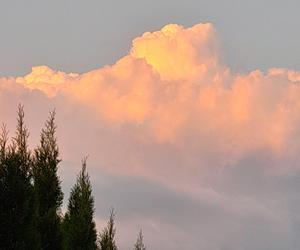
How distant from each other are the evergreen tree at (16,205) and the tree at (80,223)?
387 inches

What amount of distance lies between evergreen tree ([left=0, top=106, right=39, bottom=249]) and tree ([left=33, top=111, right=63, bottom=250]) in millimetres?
6077

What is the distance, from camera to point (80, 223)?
42.9 m

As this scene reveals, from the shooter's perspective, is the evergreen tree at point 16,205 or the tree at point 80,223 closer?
the evergreen tree at point 16,205

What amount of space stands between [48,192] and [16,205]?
9.27 m

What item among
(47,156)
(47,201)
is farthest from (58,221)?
(47,156)

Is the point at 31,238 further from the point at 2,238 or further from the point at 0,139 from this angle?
the point at 0,139

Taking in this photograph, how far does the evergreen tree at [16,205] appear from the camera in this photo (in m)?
30.9

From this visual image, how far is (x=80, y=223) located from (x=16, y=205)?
11.7m

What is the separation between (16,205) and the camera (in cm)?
3155

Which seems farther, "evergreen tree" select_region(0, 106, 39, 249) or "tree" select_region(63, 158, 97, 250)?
"tree" select_region(63, 158, 97, 250)

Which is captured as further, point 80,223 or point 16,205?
point 80,223

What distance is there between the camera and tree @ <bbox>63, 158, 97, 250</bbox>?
4278cm

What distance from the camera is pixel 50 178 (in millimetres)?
41219

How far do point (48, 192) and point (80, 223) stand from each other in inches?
129
